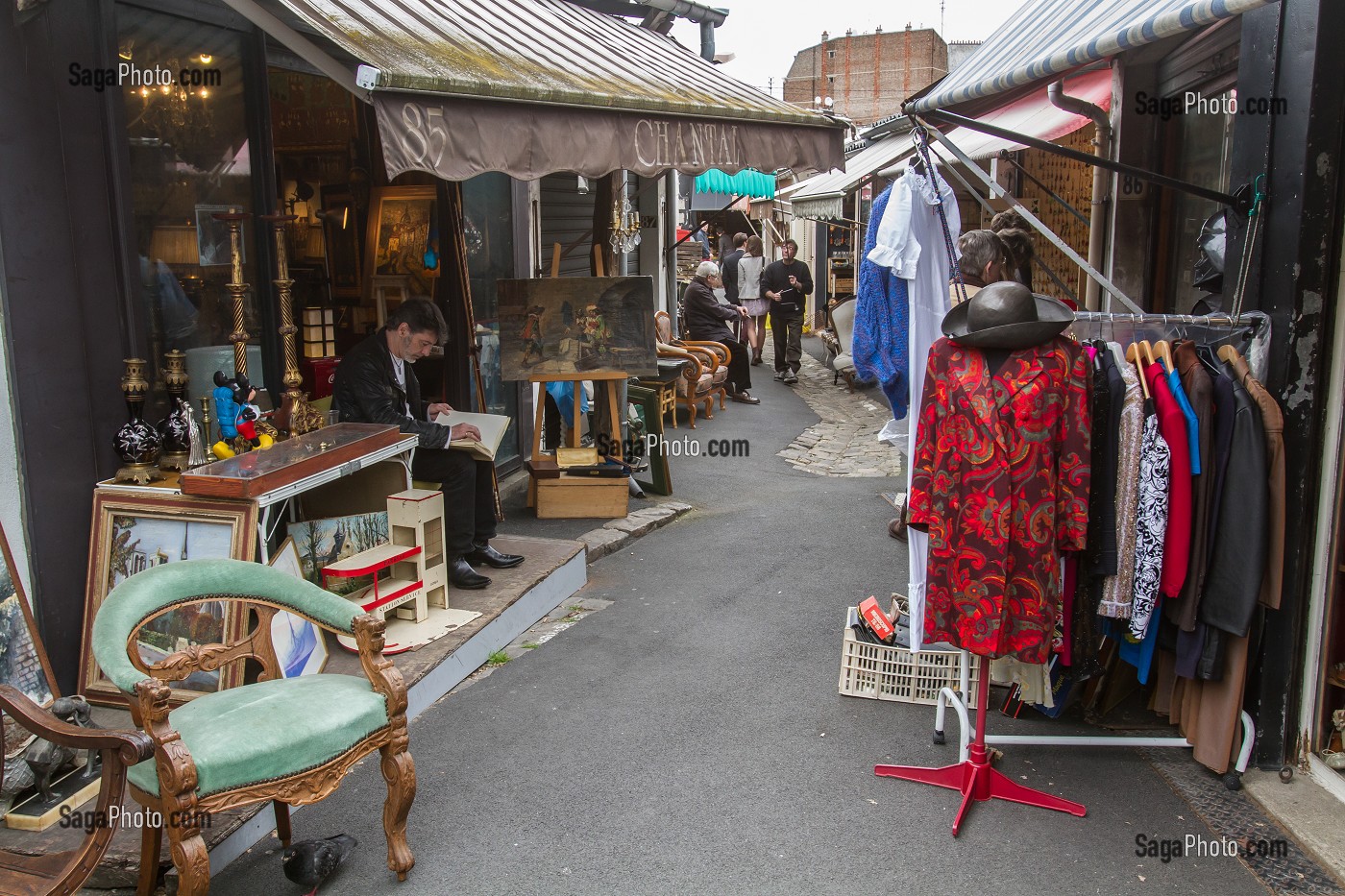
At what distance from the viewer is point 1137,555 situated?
12.3ft

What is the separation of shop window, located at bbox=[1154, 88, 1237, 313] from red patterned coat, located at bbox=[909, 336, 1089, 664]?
2.34 m

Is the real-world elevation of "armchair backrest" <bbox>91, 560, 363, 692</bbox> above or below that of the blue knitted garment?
below

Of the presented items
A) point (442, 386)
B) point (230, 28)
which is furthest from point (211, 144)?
point (442, 386)

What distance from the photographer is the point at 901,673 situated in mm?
4707

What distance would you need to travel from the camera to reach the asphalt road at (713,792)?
3.38 m

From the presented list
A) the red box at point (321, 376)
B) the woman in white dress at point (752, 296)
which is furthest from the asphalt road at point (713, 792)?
the woman in white dress at point (752, 296)

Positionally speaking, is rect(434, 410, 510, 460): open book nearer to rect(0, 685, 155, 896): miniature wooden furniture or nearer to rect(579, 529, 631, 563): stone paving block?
rect(579, 529, 631, 563): stone paving block

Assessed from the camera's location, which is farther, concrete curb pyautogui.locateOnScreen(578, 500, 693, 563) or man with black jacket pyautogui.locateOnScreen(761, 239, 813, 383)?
man with black jacket pyautogui.locateOnScreen(761, 239, 813, 383)

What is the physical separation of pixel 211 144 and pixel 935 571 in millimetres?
4307

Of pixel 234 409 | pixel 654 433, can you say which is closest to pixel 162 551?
pixel 234 409

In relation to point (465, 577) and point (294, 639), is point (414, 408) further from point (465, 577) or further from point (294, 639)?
point (294, 639)

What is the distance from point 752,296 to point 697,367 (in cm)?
492

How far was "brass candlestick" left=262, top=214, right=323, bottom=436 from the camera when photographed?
5121 millimetres

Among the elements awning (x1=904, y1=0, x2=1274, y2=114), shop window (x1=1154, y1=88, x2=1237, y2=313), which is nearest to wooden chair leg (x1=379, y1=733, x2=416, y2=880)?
awning (x1=904, y1=0, x2=1274, y2=114)
